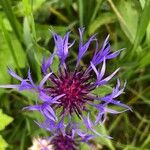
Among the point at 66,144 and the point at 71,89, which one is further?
the point at 66,144

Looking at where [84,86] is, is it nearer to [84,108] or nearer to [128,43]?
[84,108]

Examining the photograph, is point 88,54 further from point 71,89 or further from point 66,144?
point 71,89

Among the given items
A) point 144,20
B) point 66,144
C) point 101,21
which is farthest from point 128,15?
point 66,144

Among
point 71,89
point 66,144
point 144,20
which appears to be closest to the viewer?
point 71,89

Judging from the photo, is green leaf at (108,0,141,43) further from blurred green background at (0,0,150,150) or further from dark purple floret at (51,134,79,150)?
dark purple floret at (51,134,79,150)

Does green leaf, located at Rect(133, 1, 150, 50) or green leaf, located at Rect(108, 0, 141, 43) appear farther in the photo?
green leaf, located at Rect(108, 0, 141, 43)

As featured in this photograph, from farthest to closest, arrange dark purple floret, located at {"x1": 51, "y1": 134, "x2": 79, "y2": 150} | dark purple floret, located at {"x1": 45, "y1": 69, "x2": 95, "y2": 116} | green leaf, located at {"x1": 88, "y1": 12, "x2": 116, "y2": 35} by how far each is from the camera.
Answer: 1. green leaf, located at {"x1": 88, "y1": 12, "x2": 116, "y2": 35}
2. dark purple floret, located at {"x1": 51, "y1": 134, "x2": 79, "y2": 150}
3. dark purple floret, located at {"x1": 45, "y1": 69, "x2": 95, "y2": 116}

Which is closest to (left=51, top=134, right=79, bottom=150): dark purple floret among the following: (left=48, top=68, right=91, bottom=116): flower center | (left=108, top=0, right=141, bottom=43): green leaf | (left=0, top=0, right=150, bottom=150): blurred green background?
(left=0, top=0, right=150, bottom=150): blurred green background

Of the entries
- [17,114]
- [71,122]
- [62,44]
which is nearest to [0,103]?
[17,114]

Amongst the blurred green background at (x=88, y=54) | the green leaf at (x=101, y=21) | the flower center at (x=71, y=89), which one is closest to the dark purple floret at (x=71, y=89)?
the flower center at (x=71, y=89)
